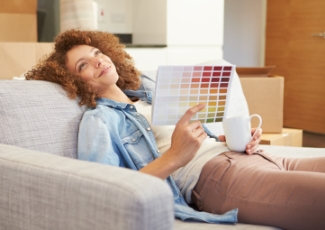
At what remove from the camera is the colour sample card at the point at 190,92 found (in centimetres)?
136

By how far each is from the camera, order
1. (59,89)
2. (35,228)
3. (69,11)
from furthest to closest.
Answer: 1. (69,11)
2. (59,89)
3. (35,228)

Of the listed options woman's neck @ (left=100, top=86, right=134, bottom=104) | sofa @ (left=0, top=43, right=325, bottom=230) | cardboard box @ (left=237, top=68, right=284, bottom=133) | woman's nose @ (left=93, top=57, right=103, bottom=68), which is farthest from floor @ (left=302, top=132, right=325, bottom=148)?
sofa @ (left=0, top=43, right=325, bottom=230)

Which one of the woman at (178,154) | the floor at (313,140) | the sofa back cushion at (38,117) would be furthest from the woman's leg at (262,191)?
the floor at (313,140)

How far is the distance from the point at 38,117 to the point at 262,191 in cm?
64

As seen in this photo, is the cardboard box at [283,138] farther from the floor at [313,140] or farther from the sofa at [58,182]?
the floor at [313,140]

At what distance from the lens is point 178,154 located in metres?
1.35

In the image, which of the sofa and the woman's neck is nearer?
the sofa

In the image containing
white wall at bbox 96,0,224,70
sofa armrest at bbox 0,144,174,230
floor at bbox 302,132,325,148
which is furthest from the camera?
floor at bbox 302,132,325,148

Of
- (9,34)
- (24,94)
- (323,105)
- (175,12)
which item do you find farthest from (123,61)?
(323,105)

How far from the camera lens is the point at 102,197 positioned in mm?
Answer: 954

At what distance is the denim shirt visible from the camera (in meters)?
1.41

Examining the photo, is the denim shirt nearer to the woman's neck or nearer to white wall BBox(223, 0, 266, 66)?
the woman's neck

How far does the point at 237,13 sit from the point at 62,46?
3514 millimetres

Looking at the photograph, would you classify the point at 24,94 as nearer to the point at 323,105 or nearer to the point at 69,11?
the point at 69,11
